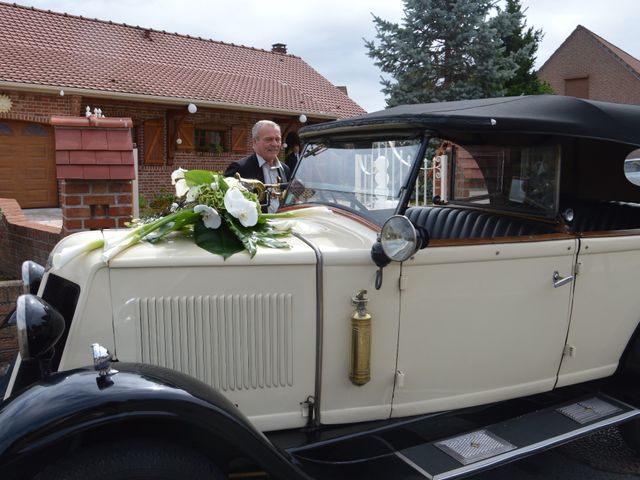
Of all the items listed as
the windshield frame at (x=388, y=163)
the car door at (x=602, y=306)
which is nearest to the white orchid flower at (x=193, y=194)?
the windshield frame at (x=388, y=163)

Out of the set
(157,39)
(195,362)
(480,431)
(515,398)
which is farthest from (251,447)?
(157,39)

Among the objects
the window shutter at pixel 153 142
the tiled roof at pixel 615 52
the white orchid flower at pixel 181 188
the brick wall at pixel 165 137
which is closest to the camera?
the white orchid flower at pixel 181 188

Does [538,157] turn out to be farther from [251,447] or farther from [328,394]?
[251,447]

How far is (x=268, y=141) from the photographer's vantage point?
4680 millimetres

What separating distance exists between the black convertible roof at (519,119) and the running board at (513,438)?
135cm

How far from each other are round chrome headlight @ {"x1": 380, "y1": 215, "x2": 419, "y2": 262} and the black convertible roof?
0.52 meters

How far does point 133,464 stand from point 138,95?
558 inches

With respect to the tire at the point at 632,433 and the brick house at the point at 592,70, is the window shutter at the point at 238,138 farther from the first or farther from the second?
the brick house at the point at 592,70

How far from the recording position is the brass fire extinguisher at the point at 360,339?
245cm

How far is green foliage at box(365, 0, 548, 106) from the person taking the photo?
1365 cm

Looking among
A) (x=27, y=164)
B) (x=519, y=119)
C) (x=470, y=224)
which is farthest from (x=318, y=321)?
(x=27, y=164)

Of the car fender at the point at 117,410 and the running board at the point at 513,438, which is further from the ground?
the car fender at the point at 117,410

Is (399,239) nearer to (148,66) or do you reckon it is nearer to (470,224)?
(470,224)

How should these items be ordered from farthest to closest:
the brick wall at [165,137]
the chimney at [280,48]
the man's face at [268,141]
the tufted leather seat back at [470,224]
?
the chimney at [280,48]
the brick wall at [165,137]
the man's face at [268,141]
the tufted leather seat back at [470,224]
